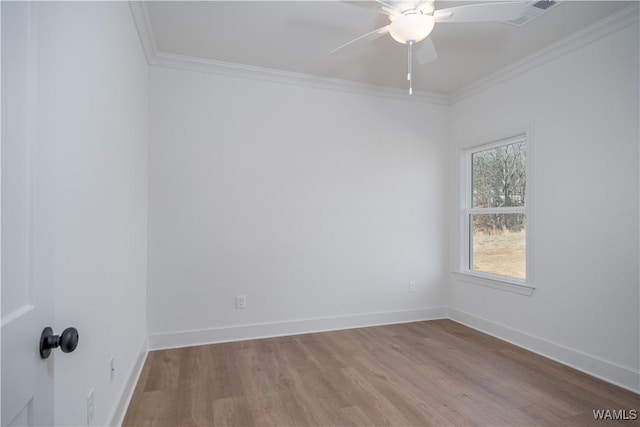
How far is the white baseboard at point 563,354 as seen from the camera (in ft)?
7.80

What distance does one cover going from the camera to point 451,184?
4133 mm

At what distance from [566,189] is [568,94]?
0.80 m

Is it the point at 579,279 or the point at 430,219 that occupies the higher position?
the point at 430,219

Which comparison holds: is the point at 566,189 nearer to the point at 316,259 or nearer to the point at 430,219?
the point at 430,219

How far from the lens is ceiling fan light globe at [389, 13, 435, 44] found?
196cm

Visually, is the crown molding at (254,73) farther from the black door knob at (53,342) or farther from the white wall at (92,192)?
the black door knob at (53,342)

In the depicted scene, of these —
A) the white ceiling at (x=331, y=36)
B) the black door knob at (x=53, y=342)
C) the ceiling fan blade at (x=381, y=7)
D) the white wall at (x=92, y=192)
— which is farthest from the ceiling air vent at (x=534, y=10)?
the black door knob at (x=53, y=342)

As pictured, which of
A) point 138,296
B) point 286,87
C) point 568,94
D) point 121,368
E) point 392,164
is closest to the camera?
point 121,368

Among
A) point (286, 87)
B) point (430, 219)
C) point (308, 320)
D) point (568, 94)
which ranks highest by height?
point (286, 87)

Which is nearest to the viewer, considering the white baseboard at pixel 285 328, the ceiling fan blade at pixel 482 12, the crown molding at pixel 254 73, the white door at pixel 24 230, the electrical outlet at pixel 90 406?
the white door at pixel 24 230

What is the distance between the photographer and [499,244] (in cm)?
353

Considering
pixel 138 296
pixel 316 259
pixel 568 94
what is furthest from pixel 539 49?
pixel 138 296

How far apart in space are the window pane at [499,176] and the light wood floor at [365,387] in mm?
1479

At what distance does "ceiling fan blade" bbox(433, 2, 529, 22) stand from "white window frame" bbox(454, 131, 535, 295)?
152 cm
